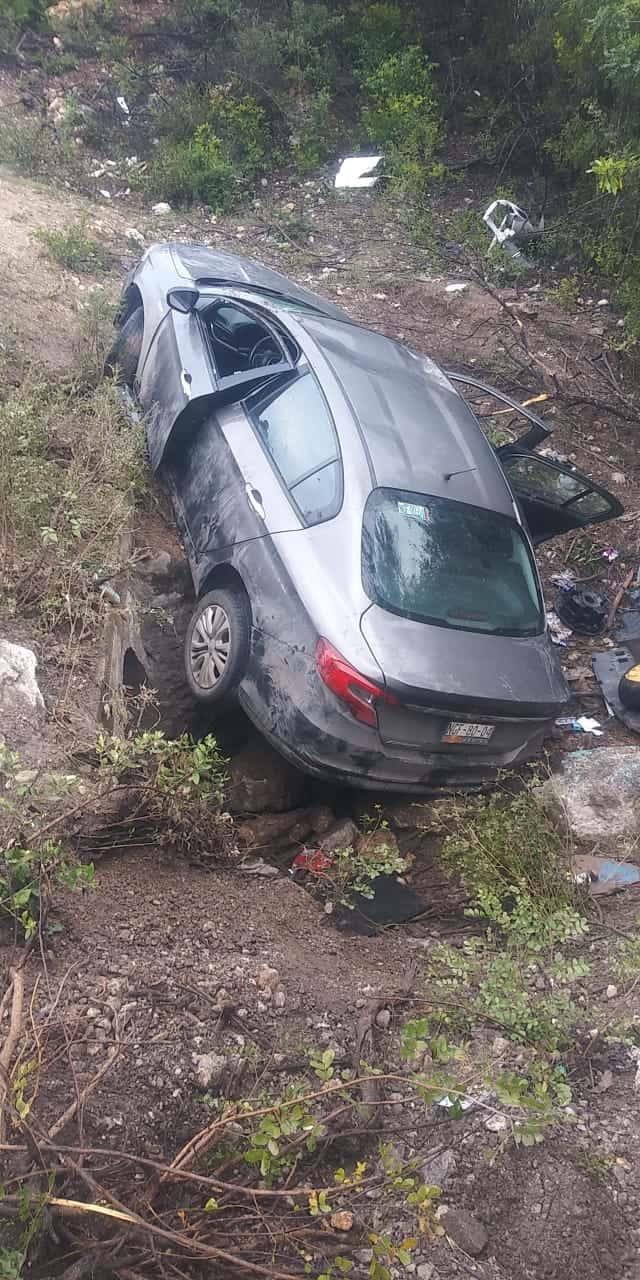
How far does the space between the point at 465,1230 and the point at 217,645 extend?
9.06ft

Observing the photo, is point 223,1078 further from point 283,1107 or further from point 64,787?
point 64,787

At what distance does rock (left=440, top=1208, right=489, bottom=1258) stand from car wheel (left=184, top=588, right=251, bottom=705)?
96.4 inches

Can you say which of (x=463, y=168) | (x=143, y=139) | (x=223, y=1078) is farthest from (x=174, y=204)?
(x=223, y=1078)

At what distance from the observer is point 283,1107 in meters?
2.17

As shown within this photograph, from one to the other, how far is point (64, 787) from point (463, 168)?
1125 centimetres

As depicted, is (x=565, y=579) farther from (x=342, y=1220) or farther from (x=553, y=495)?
(x=342, y=1220)

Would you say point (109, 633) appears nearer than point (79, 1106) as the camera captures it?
No

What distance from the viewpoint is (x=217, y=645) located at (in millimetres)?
4391

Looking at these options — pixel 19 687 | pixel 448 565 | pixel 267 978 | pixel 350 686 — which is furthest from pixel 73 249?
pixel 267 978

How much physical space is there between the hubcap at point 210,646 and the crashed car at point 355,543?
11 mm

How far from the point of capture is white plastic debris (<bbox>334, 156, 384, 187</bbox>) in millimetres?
11219

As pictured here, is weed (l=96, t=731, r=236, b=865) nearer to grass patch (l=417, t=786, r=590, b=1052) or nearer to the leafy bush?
grass patch (l=417, t=786, r=590, b=1052)

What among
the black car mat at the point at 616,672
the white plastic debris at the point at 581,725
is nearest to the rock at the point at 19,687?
the white plastic debris at the point at 581,725

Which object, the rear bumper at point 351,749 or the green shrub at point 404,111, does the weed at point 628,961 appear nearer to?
the rear bumper at point 351,749
